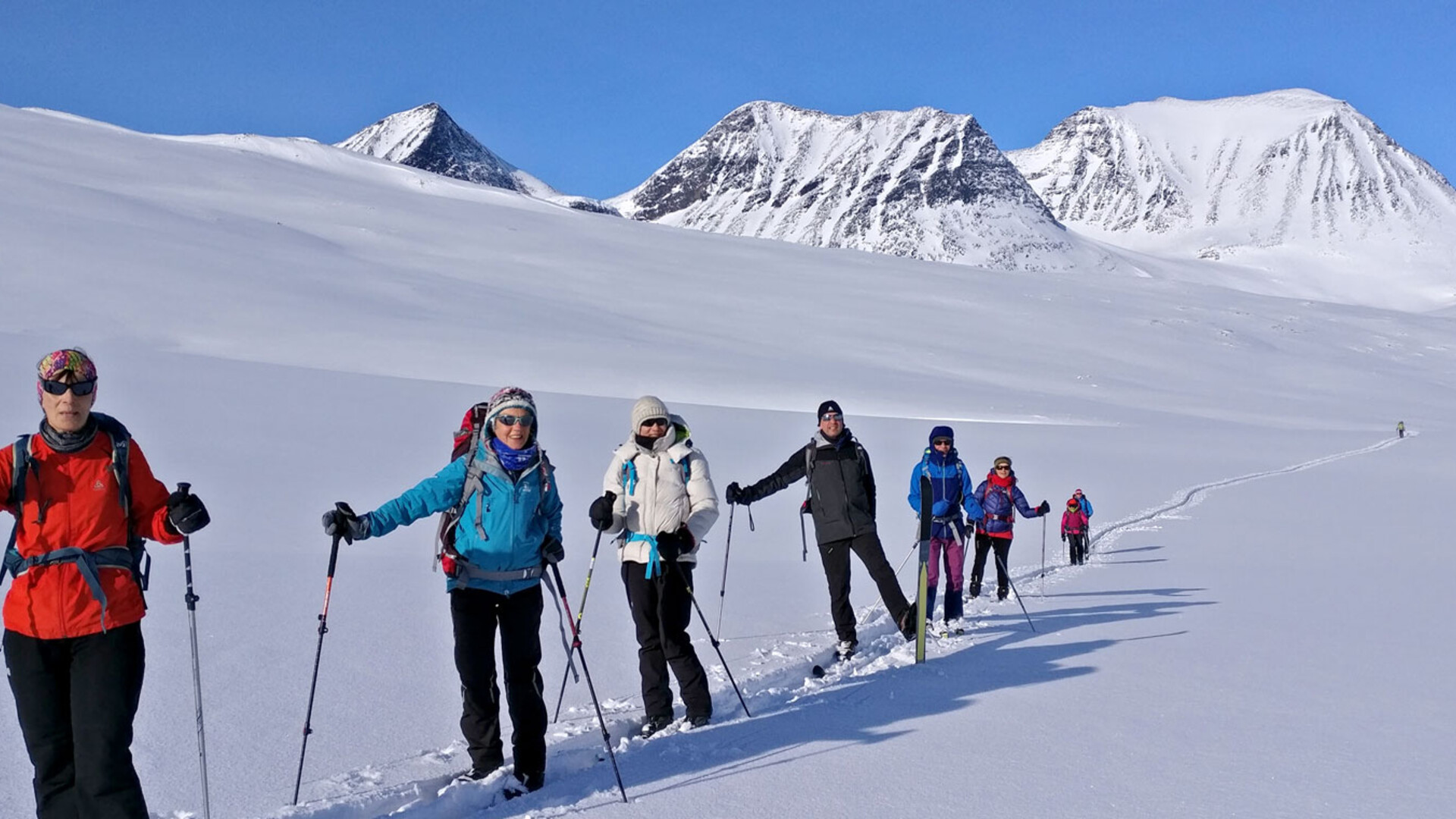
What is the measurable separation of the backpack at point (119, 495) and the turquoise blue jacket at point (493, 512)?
1.00 metres

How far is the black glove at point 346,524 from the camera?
425 cm

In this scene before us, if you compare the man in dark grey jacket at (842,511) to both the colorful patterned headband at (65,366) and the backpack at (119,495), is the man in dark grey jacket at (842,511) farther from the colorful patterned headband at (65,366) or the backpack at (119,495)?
the colorful patterned headband at (65,366)

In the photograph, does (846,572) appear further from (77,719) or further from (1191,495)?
(1191,495)

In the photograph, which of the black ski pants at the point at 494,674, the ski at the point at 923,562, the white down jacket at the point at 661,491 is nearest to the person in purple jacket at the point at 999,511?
the ski at the point at 923,562

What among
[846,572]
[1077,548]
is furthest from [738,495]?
[1077,548]

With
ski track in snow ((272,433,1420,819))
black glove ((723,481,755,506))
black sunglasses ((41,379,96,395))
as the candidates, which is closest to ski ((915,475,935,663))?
ski track in snow ((272,433,1420,819))

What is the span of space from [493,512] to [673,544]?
126cm

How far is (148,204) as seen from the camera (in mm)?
41281

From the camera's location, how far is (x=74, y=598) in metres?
3.51

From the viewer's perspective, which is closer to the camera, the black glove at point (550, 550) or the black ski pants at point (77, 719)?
the black ski pants at point (77, 719)

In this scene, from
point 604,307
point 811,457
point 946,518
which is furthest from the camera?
point 604,307

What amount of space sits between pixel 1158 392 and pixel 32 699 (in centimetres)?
4030

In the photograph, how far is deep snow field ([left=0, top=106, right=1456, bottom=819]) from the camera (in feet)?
15.6

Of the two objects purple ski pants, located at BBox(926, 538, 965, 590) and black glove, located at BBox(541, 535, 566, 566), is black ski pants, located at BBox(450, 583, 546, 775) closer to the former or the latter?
black glove, located at BBox(541, 535, 566, 566)
